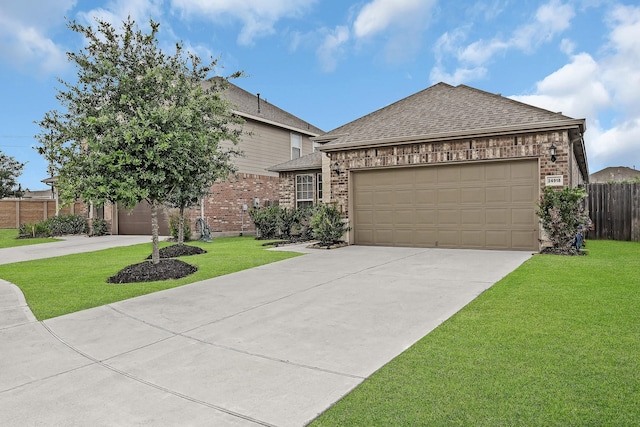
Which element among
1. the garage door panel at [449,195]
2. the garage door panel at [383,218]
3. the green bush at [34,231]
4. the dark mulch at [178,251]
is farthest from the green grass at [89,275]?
the green bush at [34,231]

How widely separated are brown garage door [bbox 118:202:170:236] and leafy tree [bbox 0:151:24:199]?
17.3 meters

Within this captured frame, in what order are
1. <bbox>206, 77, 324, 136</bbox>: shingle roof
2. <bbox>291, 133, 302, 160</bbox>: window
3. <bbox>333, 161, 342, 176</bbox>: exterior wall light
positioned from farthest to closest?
<bbox>291, 133, 302, 160</bbox>: window < <bbox>206, 77, 324, 136</bbox>: shingle roof < <bbox>333, 161, 342, 176</bbox>: exterior wall light

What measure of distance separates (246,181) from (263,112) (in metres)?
4.12

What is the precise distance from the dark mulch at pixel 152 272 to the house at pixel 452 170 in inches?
231

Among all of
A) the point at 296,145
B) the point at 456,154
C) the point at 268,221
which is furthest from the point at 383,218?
the point at 296,145

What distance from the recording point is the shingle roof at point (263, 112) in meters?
19.3

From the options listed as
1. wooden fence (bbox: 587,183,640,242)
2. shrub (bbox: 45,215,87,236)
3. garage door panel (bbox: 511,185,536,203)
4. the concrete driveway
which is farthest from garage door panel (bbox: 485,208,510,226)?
shrub (bbox: 45,215,87,236)

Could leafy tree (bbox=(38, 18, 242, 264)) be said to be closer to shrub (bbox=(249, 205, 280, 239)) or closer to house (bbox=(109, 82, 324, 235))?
shrub (bbox=(249, 205, 280, 239))

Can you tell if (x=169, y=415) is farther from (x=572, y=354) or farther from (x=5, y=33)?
(x=5, y=33)

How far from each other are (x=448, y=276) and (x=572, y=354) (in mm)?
3831

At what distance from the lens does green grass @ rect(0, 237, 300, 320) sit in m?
6.38

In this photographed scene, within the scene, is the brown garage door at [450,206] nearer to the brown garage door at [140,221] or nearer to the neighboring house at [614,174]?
the brown garage door at [140,221]

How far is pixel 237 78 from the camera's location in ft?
37.9

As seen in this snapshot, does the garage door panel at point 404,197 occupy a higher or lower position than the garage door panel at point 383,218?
higher
